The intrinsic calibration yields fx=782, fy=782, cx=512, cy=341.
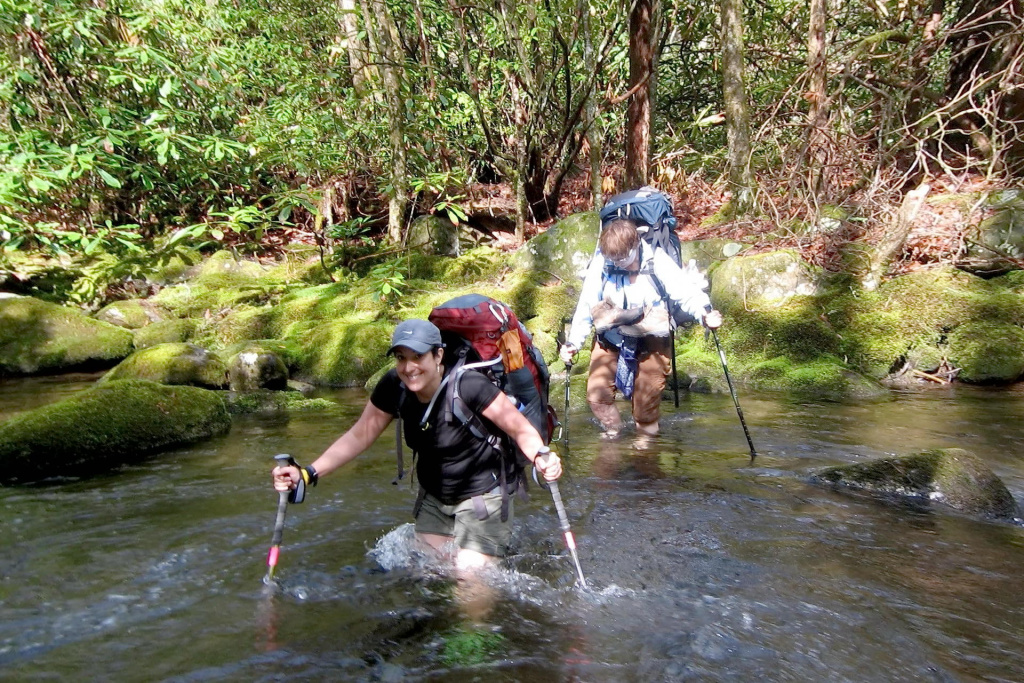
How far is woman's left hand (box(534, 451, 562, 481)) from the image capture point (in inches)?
158

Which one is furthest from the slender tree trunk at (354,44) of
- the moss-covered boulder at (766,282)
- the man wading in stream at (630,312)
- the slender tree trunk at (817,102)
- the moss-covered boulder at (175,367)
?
the man wading in stream at (630,312)

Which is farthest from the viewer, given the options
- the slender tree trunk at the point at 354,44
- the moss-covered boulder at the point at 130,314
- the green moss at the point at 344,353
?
the slender tree trunk at the point at 354,44

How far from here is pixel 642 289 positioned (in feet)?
23.0

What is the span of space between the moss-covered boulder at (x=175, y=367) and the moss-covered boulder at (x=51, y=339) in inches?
95.8

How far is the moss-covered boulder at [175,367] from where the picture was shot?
1069 cm

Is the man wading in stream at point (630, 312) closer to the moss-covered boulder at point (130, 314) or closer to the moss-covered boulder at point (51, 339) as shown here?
the moss-covered boulder at point (51, 339)

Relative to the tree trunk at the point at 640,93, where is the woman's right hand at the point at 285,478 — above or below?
below

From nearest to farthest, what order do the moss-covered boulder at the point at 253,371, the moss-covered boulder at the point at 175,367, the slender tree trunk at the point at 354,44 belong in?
the moss-covered boulder at the point at 175,367 < the moss-covered boulder at the point at 253,371 < the slender tree trunk at the point at 354,44

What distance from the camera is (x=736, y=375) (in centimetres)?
1102

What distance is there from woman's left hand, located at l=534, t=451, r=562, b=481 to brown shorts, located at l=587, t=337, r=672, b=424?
134 inches

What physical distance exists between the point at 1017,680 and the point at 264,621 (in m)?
3.60

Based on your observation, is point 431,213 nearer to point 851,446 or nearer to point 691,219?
point 691,219

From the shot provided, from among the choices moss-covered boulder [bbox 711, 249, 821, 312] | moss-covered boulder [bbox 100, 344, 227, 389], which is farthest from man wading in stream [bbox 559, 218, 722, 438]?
moss-covered boulder [bbox 100, 344, 227, 389]

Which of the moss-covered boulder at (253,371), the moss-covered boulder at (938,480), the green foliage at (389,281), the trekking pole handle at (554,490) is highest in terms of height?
the green foliage at (389,281)
